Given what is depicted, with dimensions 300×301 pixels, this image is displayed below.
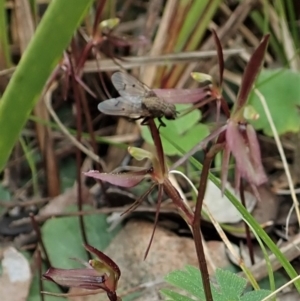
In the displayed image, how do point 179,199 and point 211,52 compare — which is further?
point 211,52

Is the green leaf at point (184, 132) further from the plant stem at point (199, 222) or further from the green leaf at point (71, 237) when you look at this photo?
the plant stem at point (199, 222)

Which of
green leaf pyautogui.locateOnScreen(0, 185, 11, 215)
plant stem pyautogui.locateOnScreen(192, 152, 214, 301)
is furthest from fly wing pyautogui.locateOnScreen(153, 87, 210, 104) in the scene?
green leaf pyautogui.locateOnScreen(0, 185, 11, 215)

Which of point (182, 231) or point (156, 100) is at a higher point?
point (156, 100)

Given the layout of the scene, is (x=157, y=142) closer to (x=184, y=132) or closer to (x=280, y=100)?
(x=184, y=132)

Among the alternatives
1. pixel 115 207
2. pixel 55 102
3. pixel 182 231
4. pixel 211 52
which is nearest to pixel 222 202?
pixel 182 231

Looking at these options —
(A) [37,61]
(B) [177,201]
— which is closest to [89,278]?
(B) [177,201]

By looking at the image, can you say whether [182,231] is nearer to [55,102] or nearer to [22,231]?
[22,231]
